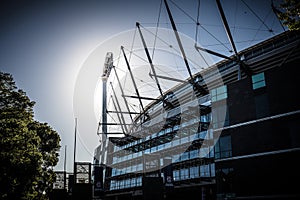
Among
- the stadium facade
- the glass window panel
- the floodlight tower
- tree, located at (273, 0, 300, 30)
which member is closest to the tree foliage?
tree, located at (273, 0, 300, 30)

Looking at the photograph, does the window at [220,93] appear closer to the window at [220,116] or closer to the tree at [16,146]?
the window at [220,116]

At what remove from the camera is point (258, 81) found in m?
33.5

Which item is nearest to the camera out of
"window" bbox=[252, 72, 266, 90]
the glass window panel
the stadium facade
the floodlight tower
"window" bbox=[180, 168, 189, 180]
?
the stadium facade

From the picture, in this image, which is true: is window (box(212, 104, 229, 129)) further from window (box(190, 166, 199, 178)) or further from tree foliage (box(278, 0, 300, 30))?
tree foliage (box(278, 0, 300, 30))

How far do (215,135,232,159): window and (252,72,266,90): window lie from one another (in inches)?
229

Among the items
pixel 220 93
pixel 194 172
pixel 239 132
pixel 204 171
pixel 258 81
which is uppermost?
pixel 258 81

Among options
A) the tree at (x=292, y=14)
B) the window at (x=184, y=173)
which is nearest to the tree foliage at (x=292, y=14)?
the tree at (x=292, y=14)

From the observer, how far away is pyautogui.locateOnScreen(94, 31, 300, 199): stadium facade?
3012cm

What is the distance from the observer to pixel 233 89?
36031 millimetres

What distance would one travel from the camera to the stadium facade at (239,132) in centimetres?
3012

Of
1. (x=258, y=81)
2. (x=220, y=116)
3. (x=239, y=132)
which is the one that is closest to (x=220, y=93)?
(x=220, y=116)

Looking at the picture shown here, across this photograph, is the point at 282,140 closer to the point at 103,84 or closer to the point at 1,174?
the point at 1,174

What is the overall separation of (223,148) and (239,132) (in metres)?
2.64

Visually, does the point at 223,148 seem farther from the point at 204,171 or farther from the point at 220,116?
the point at 204,171
